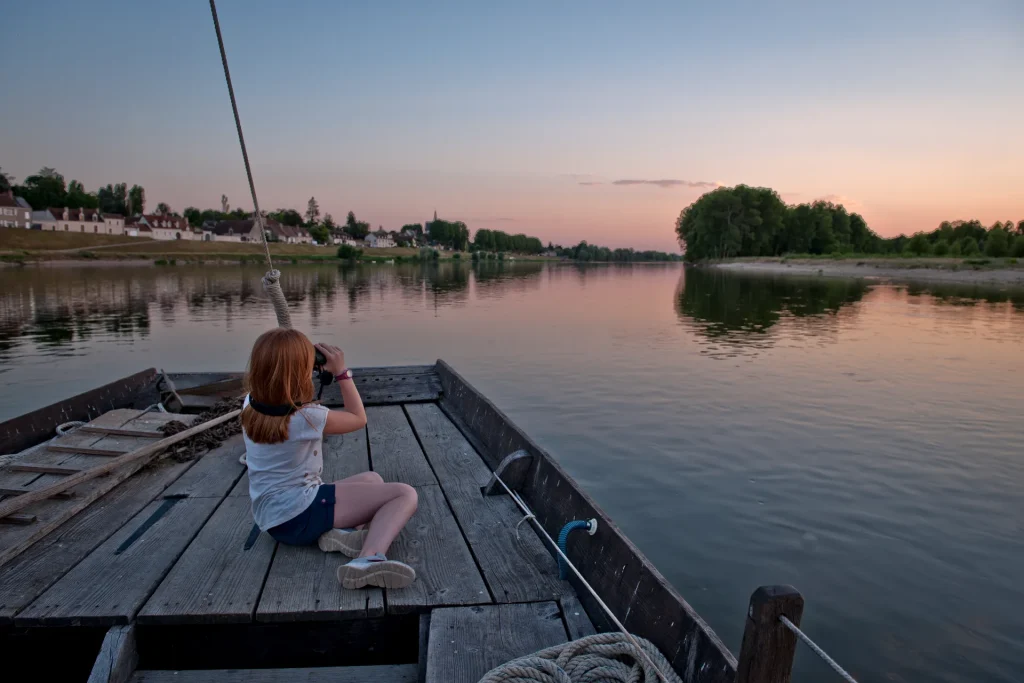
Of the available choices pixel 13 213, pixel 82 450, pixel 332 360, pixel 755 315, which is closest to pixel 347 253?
pixel 13 213

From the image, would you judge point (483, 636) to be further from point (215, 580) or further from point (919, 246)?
point (919, 246)

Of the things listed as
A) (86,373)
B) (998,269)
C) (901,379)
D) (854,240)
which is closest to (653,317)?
(901,379)

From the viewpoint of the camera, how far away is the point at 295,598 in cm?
290

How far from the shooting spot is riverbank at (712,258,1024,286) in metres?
51.4

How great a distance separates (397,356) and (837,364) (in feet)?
35.3

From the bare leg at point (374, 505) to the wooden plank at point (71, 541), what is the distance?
1.42m

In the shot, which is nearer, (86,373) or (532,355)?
(86,373)

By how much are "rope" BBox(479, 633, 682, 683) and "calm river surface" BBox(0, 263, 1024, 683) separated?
222 centimetres

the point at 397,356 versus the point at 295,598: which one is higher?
the point at 295,598

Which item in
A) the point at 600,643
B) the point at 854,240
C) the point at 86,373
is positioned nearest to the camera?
the point at 600,643

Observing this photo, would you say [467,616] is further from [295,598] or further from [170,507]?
[170,507]

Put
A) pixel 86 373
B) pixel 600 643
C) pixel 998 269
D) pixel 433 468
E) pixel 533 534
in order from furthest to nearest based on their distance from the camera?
pixel 998 269
pixel 86 373
pixel 433 468
pixel 533 534
pixel 600 643

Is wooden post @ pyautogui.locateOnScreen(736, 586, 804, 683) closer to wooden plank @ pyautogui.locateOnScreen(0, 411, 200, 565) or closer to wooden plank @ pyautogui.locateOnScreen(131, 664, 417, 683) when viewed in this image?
wooden plank @ pyautogui.locateOnScreen(131, 664, 417, 683)

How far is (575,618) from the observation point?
113 inches
